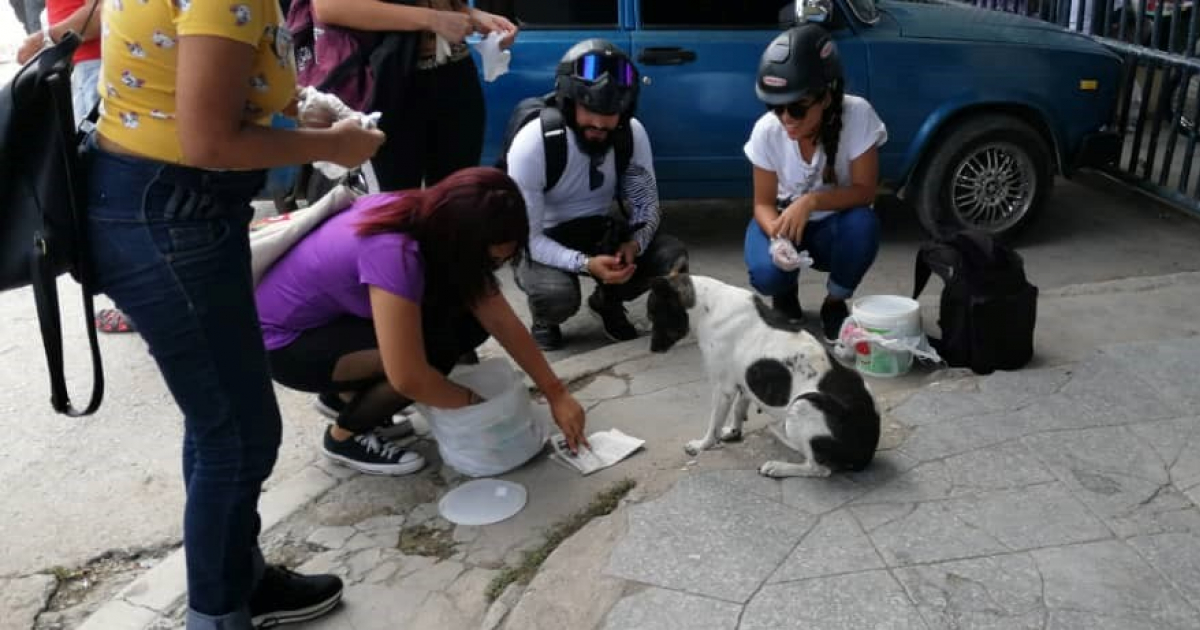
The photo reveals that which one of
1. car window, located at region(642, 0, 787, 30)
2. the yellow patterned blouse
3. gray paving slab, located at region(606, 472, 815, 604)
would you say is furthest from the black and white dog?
car window, located at region(642, 0, 787, 30)

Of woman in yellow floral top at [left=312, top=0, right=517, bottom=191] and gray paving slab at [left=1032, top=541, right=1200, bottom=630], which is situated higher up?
woman in yellow floral top at [left=312, top=0, right=517, bottom=191]

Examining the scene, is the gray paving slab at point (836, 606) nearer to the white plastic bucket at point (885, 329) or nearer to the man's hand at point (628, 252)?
the white plastic bucket at point (885, 329)

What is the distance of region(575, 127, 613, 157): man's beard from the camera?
428cm

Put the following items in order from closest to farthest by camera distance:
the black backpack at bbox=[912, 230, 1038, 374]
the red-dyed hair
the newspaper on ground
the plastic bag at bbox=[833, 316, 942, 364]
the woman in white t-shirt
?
the red-dyed hair, the newspaper on ground, the black backpack at bbox=[912, 230, 1038, 374], the plastic bag at bbox=[833, 316, 942, 364], the woman in white t-shirt

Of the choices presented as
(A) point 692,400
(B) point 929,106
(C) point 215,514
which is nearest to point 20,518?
(C) point 215,514

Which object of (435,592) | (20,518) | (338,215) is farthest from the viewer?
(20,518)

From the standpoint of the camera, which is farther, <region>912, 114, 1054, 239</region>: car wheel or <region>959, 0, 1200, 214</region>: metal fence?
<region>959, 0, 1200, 214</region>: metal fence

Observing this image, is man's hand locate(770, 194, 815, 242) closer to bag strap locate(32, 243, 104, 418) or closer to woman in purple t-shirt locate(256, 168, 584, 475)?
woman in purple t-shirt locate(256, 168, 584, 475)

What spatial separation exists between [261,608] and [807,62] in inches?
109

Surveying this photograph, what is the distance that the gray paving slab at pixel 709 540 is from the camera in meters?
2.66

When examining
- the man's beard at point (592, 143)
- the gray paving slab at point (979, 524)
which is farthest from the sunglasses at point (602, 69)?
the gray paving slab at point (979, 524)

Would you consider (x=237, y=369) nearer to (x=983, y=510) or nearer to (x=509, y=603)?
(x=509, y=603)

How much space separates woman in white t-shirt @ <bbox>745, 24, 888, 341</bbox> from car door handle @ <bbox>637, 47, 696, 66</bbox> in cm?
125

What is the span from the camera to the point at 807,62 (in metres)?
3.90
